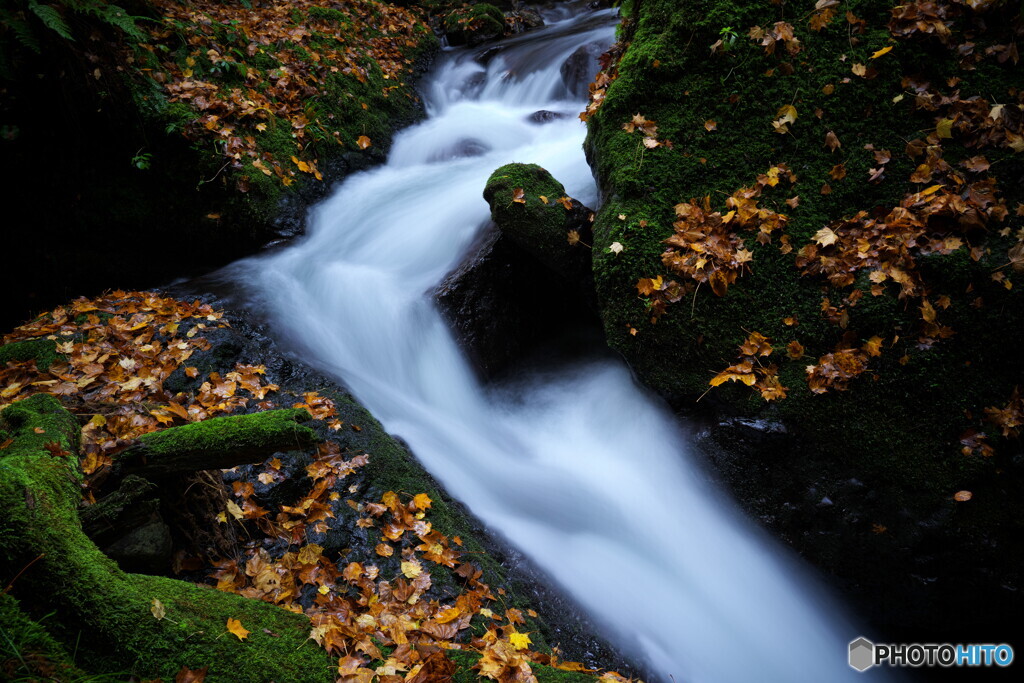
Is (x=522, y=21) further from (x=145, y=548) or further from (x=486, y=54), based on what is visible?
(x=145, y=548)

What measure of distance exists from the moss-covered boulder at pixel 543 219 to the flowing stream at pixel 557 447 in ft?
2.15

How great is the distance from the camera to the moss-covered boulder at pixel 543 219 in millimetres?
4633

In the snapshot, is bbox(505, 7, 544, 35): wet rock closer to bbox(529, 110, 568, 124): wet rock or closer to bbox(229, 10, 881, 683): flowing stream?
bbox(529, 110, 568, 124): wet rock

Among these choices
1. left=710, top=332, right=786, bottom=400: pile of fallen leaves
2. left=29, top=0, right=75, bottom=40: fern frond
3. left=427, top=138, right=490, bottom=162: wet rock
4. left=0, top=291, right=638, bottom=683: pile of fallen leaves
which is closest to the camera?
left=0, top=291, right=638, bottom=683: pile of fallen leaves

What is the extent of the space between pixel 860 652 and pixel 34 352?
21.5ft

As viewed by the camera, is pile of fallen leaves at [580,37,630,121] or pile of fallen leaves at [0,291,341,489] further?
pile of fallen leaves at [580,37,630,121]

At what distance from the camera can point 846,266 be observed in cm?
359

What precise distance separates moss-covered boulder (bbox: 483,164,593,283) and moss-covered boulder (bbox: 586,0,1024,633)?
16.9 inches

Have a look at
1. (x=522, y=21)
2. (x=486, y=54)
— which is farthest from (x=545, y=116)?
(x=522, y=21)

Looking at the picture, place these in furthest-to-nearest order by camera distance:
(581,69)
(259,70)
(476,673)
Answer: (581,69)
(259,70)
(476,673)

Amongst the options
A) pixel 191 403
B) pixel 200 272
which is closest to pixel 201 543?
→ pixel 191 403

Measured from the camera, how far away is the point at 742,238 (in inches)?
153

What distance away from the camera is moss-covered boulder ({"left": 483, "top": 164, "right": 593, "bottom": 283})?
4633 mm

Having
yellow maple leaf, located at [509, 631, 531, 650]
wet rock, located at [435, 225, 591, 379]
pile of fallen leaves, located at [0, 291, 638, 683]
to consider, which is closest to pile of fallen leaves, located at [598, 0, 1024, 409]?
wet rock, located at [435, 225, 591, 379]
